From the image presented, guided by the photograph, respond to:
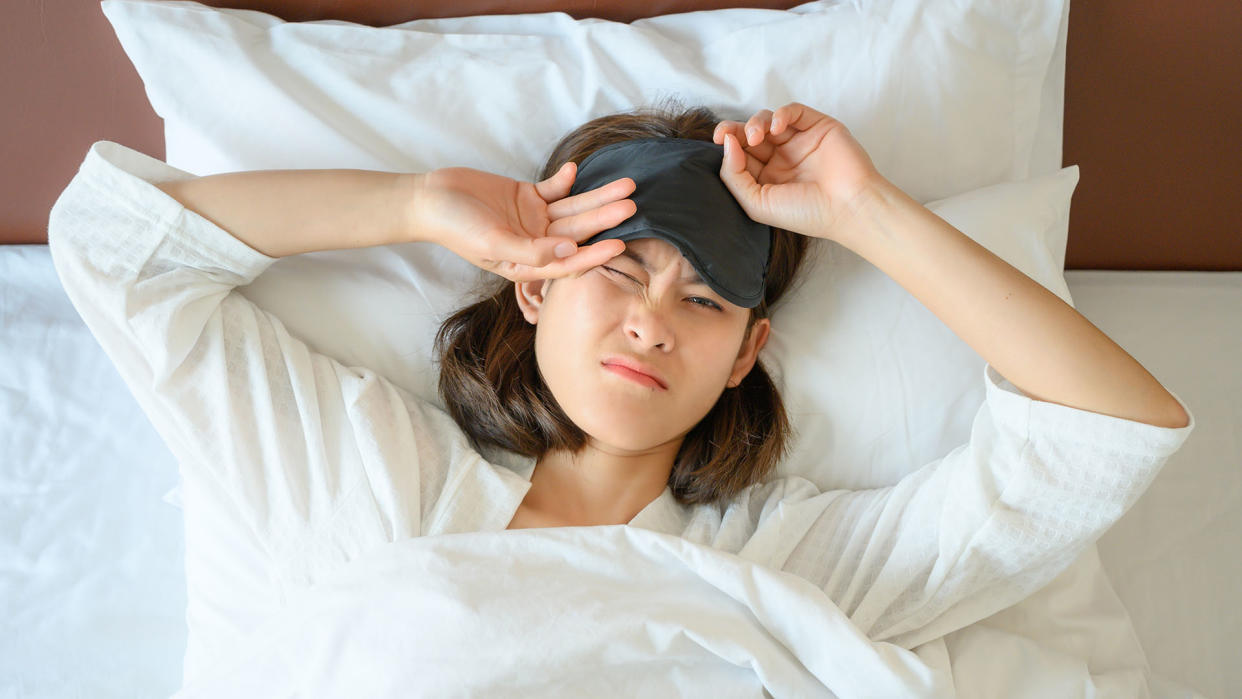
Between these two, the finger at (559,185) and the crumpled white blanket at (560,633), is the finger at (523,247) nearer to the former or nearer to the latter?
the finger at (559,185)

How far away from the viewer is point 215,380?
1.07m

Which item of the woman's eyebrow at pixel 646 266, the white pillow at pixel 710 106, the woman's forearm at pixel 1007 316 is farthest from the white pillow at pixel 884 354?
the woman's eyebrow at pixel 646 266

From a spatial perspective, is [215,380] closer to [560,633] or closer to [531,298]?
[531,298]

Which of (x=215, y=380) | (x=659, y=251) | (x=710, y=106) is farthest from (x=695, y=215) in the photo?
(x=215, y=380)

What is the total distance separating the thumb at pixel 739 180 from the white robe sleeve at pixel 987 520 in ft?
1.06

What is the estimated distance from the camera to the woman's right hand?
3.34 ft

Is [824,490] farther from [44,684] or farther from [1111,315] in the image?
[44,684]

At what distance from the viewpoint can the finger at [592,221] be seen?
1.00m

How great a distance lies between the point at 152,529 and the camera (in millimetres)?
1264

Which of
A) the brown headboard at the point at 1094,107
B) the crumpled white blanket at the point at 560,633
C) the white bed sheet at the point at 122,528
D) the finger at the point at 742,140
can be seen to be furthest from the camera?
the brown headboard at the point at 1094,107

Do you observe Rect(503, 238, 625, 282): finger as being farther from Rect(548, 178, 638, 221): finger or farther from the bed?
the bed

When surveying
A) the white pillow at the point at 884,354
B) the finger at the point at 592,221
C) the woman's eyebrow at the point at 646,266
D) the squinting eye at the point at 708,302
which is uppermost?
the finger at the point at 592,221

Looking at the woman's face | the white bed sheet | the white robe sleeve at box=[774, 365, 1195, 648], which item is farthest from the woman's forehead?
the white bed sheet

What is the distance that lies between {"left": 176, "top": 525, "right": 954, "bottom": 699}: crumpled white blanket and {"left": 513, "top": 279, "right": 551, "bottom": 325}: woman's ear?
0.28 metres
